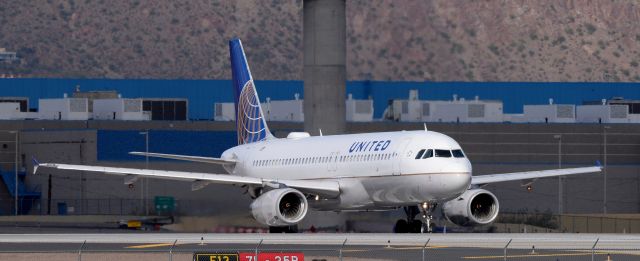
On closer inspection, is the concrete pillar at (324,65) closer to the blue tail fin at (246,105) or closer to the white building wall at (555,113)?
the blue tail fin at (246,105)

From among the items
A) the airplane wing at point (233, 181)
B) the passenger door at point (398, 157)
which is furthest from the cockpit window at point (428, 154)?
the airplane wing at point (233, 181)

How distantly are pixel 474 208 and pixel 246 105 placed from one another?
19.8 m

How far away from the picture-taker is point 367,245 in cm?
5581

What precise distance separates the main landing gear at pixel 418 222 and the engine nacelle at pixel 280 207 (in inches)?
168

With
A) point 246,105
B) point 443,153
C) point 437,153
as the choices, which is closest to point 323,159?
point 437,153

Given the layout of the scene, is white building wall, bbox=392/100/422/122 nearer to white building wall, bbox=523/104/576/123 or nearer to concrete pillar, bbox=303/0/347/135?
white building wall, bbox=523/104/576/123

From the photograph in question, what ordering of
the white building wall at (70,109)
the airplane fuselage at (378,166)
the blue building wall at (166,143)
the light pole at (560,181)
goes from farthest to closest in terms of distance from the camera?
1. the white building wall at (70,109)
2. the blue building wall at (166,143)
3. the light pole at (560,181)
4. the airplane fuselage at (378,166)

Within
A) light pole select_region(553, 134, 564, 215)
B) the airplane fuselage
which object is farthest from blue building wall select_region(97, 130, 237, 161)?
the airplane fuselage

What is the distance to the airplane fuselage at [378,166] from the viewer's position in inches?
2504

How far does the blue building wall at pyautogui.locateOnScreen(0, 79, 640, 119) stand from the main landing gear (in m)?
96.9

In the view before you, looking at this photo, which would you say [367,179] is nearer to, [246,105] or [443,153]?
[443,153]

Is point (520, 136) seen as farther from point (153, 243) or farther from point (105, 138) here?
point (153, 243)

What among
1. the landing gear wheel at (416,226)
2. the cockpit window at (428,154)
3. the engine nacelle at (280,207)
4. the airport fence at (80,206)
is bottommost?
the airport fence at (80,206)

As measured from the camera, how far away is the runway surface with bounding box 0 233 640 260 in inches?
1983
